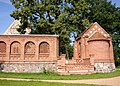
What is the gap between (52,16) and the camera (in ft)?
142

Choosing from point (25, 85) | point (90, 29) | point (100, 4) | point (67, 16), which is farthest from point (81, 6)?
point (25, 85)

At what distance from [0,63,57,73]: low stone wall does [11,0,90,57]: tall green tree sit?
11.0m

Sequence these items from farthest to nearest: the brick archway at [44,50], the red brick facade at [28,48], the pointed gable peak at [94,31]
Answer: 1. the pointed gable peak at [94,31]
2. the brick archway at [44,50]
3. the red brick facade at [28,48]

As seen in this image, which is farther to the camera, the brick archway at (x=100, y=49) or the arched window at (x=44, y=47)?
the arched window at (x=44, y=47)

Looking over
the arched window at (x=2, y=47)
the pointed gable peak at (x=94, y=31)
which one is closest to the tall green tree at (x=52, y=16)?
the pointed gable peak at (x=94, y=31)

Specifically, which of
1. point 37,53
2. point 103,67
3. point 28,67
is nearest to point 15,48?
point 37,53

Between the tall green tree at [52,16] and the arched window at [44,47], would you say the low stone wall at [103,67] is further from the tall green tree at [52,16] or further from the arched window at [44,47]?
the tall green tree at [52,16]

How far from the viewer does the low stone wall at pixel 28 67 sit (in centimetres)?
3030

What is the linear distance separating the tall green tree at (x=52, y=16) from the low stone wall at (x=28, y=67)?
433 inches

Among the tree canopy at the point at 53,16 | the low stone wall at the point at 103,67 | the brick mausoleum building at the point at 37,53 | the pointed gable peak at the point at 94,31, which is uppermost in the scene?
the tree canopy at the point at 53,16

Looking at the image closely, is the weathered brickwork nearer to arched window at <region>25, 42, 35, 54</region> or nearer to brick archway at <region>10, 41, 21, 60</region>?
arched window at <region>25, 42, 35, 54</region>

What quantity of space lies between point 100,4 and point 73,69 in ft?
114

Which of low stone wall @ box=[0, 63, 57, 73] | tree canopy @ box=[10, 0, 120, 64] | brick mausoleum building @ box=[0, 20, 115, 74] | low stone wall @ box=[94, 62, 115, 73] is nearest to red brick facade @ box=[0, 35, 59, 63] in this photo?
brick mausoleum building @ box=[0, 20, 115, 74]

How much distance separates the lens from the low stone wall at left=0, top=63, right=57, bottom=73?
30297 mm
